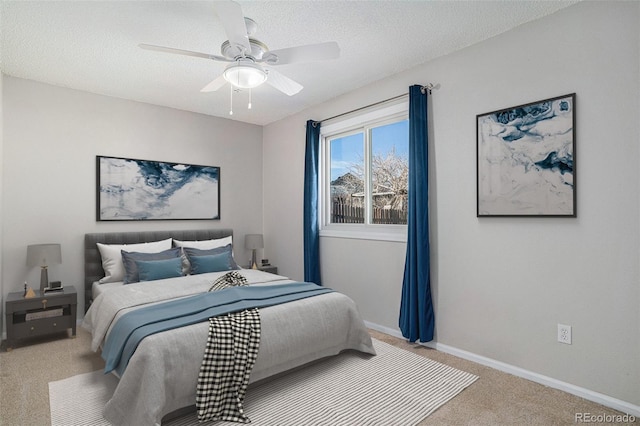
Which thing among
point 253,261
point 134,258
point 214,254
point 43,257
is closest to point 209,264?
point 214,254

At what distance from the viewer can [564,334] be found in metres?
2.41

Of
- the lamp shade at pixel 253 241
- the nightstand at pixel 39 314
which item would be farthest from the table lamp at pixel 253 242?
the nightstand at pixel 39 314

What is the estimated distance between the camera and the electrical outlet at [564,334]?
239cm

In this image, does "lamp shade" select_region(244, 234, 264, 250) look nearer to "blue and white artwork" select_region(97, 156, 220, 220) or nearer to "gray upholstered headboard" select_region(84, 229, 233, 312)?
"blue and white artwork" select_region(97, 156, 220, 220)

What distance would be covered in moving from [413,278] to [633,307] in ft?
4.90

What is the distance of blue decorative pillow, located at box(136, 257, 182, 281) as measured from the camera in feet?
11.5

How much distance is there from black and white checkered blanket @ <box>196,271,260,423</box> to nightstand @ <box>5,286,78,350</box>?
80.5 inches

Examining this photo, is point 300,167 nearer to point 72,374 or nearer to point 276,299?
point 276,299

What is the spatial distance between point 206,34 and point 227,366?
2.39m

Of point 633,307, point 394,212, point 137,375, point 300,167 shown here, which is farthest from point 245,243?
point 633,307

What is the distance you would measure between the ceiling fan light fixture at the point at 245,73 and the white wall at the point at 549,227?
1.62 metres

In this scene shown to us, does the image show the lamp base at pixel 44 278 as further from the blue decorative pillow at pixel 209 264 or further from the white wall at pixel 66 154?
the blue decorative pillow at pixel 209 264

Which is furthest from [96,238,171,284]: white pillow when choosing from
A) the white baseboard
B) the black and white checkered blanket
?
the white baseboard

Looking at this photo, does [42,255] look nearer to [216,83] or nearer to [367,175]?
[216,83]
